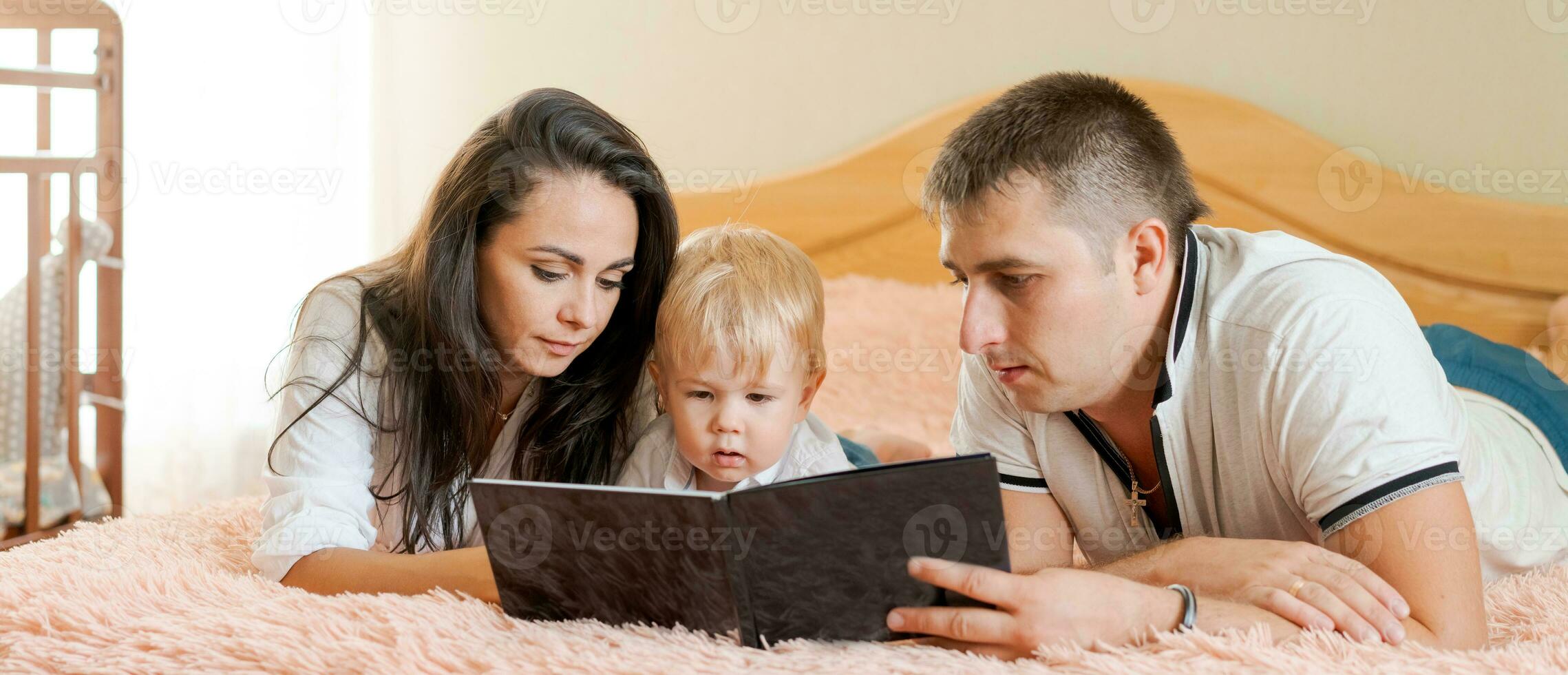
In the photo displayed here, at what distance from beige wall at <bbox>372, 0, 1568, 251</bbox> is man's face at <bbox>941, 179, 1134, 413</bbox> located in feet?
4.82

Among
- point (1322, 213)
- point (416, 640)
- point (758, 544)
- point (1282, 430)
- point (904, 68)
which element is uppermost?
point (904, 68)

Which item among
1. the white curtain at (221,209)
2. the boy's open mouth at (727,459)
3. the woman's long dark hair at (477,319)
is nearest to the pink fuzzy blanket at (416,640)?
the woman's long dark hair at (477,319)

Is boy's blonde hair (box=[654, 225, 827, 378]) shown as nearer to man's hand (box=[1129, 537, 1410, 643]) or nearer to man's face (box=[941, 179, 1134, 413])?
man's face (box=[941, 179, 1134, 413])

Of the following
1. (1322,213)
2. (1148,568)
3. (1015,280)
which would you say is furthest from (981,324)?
(1322,213)

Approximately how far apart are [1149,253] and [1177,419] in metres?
0.20

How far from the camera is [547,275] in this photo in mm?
1377

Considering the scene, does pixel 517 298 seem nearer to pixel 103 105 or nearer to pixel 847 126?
pixel 847 126

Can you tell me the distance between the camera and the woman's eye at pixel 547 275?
1376 millimetres

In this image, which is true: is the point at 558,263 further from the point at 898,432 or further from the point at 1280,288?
the point at 898,432

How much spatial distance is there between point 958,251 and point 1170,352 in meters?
0.28

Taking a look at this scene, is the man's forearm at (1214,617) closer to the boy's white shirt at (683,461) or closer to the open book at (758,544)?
the open book at (758,544)

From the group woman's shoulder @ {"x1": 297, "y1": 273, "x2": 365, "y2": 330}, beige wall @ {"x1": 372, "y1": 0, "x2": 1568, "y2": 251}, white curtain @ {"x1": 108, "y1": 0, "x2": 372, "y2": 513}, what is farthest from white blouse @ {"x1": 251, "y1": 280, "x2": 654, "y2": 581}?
white curtain @ {"x1": 108, "y1": 0, "x2": 372, "y2": 513}

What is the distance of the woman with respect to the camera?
1327mm

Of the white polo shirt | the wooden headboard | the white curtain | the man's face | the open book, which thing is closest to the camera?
the open book
